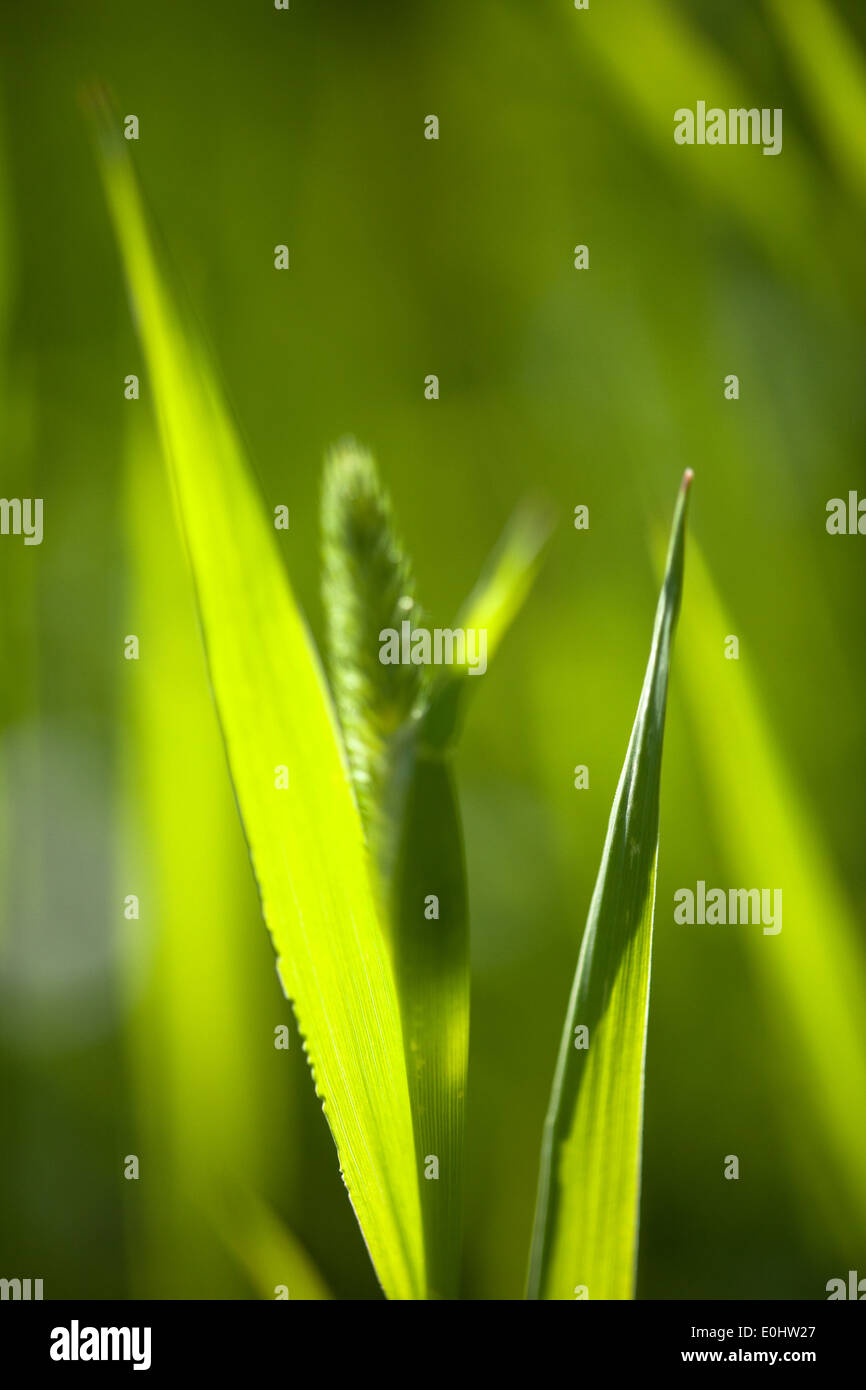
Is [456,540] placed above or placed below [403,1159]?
above

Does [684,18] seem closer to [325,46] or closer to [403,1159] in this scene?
[325,46]

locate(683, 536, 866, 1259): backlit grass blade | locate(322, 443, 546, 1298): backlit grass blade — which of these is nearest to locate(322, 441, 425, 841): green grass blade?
locate(322, 443, 546, 1298): backlit grass blade

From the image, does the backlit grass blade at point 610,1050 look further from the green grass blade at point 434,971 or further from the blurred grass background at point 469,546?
the blurred grass background at point 469,546

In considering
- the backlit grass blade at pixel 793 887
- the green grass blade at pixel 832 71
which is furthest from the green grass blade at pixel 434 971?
the green grass blade at pixel 832 71

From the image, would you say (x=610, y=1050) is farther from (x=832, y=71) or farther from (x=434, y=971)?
(x=832, y=71)

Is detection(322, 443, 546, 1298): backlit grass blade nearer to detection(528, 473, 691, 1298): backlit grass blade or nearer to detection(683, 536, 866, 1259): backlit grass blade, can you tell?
detection(528, 473, 691, 1298): backlit grass blade

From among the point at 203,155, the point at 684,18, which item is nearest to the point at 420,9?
the point at 203,155
